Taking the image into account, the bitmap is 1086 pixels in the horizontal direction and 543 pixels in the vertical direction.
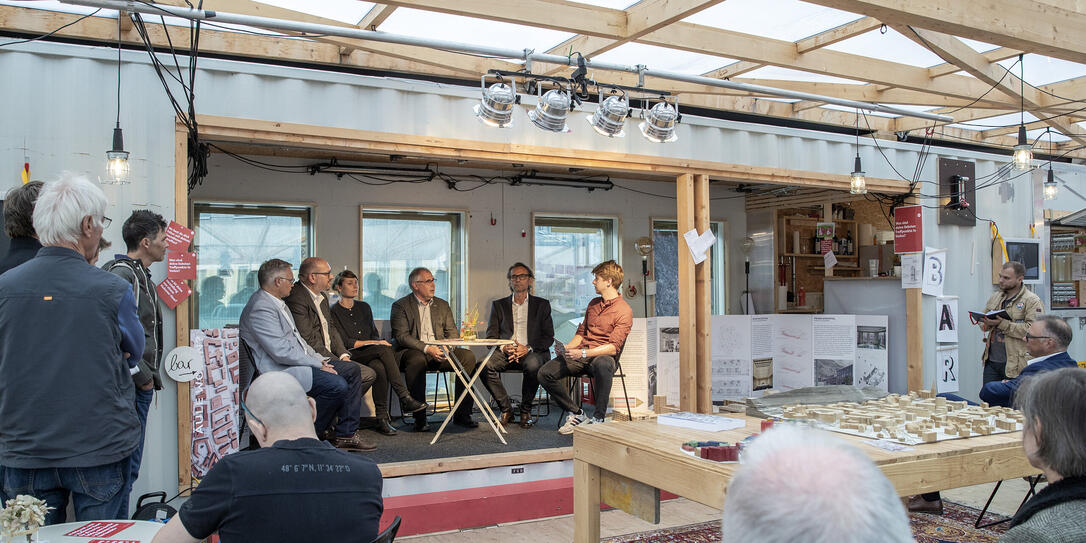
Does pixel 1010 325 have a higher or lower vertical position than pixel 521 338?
higher

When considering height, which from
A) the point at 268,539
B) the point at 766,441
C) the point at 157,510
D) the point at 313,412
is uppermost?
the point at 766,441

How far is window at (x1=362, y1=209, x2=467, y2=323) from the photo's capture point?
8.16 meters

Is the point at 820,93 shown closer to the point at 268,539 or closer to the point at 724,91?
the point at 724,91

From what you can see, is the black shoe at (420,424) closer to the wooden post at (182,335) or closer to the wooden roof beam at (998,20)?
the wooden post at (182,335)

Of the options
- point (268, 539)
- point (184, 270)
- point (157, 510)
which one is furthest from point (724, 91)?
point (268, 539)

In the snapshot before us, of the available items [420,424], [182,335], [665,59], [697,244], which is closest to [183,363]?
[182,335]

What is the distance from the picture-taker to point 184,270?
4547mm

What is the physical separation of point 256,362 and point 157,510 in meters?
1.53

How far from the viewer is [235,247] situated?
7648mm

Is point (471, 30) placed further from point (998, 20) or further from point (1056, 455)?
point (1056, 455)

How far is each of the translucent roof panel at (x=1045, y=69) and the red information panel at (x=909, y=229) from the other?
1423mm

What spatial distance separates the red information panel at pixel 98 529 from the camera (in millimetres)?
2190

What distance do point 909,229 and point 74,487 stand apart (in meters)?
7.11

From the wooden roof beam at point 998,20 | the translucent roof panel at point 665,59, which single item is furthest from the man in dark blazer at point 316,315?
the wooden roof beam at point 998,20
